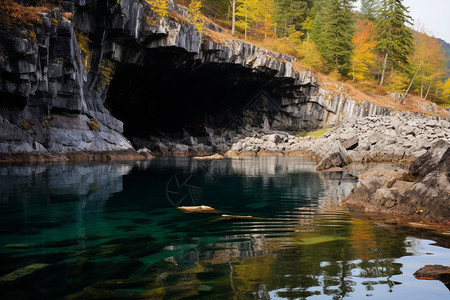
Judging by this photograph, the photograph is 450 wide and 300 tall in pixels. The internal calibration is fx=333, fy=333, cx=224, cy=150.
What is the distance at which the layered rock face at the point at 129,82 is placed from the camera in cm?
2125

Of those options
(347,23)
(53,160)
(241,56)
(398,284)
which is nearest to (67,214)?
(398,284)

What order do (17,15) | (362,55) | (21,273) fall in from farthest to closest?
1. (362,55)
2. (17,15)
3. (21,273)

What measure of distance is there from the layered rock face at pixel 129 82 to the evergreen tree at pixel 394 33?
13.6 meters

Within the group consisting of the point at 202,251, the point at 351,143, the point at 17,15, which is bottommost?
the point at 202,251

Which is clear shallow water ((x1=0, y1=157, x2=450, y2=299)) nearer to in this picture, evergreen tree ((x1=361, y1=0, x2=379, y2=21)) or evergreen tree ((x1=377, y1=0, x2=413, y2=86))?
evergreen tree ((x1=377, y1=0, x2=413, y2=86))

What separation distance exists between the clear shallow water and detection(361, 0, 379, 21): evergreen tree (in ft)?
264

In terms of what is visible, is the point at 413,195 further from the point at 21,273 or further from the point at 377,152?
the point at 377,152

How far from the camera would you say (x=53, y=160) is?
888 inches

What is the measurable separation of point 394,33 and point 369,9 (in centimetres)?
2723

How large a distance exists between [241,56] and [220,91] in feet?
30.3

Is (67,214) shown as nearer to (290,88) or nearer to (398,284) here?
(398,284)

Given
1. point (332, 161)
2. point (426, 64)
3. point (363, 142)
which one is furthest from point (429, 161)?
point (426, 64)

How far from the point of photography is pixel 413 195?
9.42 meters

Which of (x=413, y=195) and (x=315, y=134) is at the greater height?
(x=315, y=134)
